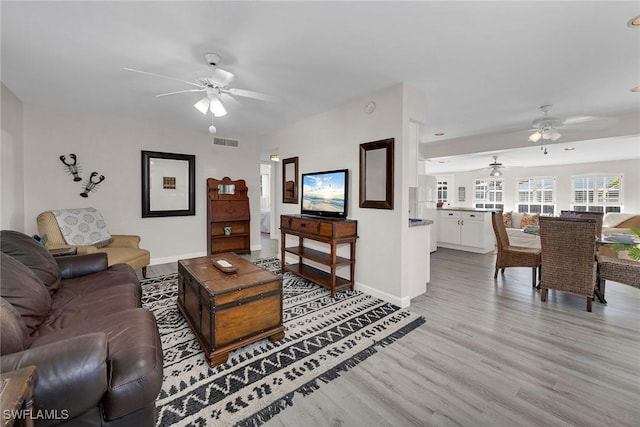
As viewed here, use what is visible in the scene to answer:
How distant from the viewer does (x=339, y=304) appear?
9.98 ft

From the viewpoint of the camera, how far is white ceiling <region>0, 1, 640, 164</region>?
5.98 feet

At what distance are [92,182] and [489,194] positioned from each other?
11514 mm

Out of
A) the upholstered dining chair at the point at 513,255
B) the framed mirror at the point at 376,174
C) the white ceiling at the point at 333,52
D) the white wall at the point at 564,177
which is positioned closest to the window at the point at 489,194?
the white wall at the point at 564,177

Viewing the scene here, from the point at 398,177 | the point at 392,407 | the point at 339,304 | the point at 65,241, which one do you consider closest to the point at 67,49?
the point at 65,241

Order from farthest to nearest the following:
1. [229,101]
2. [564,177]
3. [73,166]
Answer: [564,177], [73,166], [229,101]

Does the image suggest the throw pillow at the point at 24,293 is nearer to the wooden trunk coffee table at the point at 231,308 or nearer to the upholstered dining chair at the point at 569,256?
the wooden trunk coffee table at the point at 231,308

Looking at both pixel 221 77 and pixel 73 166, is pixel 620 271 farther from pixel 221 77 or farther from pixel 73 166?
pixel 73 166

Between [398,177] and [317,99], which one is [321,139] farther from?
[398,177]

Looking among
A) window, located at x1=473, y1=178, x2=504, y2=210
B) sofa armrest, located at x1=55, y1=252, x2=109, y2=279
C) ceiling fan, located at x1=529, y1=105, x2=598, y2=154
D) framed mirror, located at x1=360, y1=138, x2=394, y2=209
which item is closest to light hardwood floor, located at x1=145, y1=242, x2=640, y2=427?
framed mirror, located at x1=360, y1=138, x2=394, y2=209

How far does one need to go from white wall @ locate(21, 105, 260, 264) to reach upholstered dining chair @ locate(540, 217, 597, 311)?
5023mm

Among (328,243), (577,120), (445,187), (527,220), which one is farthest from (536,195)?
(328,243)

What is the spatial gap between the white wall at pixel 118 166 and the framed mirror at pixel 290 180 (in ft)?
3.97

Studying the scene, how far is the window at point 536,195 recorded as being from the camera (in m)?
8.93

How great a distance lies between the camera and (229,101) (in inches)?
135
